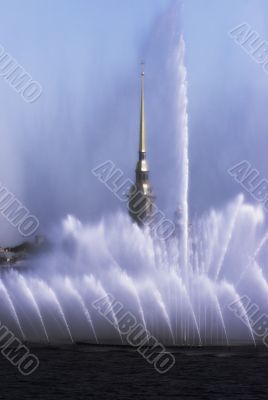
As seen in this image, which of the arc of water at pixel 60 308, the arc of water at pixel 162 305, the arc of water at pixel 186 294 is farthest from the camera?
the arc of water at pixel 60 308

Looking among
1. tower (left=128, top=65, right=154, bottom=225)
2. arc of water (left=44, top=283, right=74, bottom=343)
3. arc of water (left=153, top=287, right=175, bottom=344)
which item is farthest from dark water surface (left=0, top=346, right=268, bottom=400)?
tower (left=128, top=65, right=154, bottom=225)

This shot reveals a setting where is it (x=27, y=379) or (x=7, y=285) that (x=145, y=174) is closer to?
(x=7, y=285)

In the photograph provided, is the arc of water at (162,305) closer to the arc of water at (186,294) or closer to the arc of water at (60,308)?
the arc of water at (186,294)

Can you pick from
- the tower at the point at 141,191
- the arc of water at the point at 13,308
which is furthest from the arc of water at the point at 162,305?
the tower at the point at 141,191

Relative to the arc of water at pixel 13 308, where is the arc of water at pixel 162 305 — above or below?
below

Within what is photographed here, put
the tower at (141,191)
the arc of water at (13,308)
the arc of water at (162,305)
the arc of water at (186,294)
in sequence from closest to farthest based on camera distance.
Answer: the arc of water at (162,305) < the arc of water at (186,294) < the arc of water at (13,308) < the tower at (141,191)

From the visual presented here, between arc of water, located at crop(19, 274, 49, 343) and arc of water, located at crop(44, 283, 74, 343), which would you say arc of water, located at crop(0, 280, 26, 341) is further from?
arc of water, located at crop(44, 283, 74, 343)
